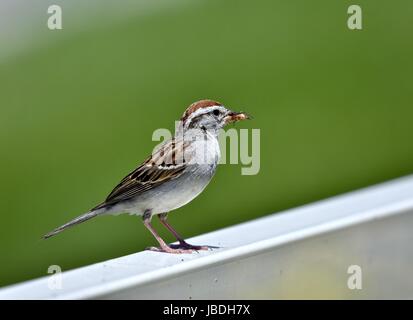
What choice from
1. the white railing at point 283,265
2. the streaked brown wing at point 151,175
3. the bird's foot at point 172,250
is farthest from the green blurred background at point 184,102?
the white railing at point 283,265

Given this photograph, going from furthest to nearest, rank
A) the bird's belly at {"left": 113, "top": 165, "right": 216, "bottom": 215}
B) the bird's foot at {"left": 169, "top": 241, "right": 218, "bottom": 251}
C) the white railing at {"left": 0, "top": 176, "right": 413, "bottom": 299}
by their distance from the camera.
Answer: the bird's belly at {"left": 113, "top": 165, "right": 216, "bottom": 215} → the bird's foot at {"left": 169, "top": 241, "right": 218, "bottom": 251} → the white railing at {"left": 0, "top": 176, "right": 413, "bottom": 299}

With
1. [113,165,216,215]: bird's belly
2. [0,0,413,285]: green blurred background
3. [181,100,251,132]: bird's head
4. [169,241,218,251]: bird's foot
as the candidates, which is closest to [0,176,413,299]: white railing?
[169,241,218,251]: bird's foot

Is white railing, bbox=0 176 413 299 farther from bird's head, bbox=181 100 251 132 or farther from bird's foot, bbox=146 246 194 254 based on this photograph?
bird's head, bbox=181 100 251 132

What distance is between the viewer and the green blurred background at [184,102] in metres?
5.15

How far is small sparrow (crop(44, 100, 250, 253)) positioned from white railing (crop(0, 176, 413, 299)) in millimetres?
201

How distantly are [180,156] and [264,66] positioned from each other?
3853 millimetres

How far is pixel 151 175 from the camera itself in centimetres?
329

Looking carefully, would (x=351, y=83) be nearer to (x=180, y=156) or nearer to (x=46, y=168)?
(x=46, y=168)

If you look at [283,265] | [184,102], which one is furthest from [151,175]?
[184,102]

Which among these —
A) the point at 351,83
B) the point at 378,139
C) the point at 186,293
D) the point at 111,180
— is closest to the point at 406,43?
the point at 351,83

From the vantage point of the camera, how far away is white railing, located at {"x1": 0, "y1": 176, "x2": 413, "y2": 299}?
2555 millimetres

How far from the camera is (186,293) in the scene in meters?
2.58

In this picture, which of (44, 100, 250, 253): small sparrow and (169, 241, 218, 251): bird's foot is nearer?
(169, 241, 218, 251): bird's foot

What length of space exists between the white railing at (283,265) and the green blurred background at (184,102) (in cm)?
184
